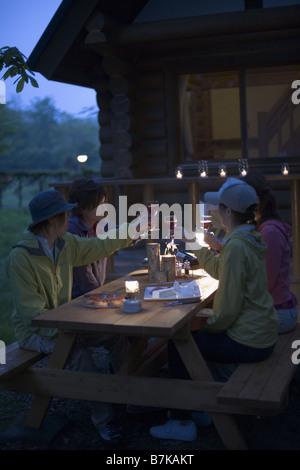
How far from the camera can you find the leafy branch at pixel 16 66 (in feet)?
12.6

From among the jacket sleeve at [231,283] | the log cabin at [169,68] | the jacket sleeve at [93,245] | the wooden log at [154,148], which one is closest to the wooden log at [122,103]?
the log cabin at [169,68]

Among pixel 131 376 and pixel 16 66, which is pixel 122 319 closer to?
pixel 131 376

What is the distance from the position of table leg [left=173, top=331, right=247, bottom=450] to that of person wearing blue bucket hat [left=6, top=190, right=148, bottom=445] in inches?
26.3

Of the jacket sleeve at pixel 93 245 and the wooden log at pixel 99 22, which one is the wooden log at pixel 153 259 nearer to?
the jacket sleeve at pixel 93 245

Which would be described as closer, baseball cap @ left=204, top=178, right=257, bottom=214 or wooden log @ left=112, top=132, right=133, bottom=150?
baseball cap @ left=204, top=178, right=257, bottom=214

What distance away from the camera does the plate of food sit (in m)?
3.61

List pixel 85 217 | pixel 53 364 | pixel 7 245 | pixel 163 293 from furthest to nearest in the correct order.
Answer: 1. pixel 7 245
2. pixel 85 217
3. pixel 163 293
4. pixel 53 364

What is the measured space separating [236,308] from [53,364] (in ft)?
3.93

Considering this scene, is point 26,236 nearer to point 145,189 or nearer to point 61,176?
point 145,189

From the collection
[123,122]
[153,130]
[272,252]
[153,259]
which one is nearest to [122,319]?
[153,259]

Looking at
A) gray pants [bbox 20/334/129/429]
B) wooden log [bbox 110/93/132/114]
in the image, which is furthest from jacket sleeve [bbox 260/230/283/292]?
wooden log [bbox 110/93/132/114]

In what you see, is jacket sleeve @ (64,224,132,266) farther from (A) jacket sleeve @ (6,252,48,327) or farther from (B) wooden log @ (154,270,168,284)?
(A) jacket sleeve @ (6,252,48,327)

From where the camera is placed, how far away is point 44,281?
12.8 feet

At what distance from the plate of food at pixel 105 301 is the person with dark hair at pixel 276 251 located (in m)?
1.07
